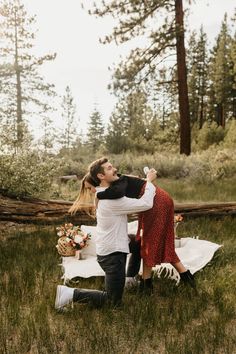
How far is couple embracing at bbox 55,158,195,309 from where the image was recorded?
442 cm

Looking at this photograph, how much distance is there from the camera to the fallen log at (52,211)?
7938 mm

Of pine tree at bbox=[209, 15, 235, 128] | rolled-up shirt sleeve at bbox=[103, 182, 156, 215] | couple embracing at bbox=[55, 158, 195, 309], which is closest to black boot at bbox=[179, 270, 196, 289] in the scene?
couple embracing at bbox=[55, 158, 195, 309]

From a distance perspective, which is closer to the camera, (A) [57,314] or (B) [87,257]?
(A) [57,314]

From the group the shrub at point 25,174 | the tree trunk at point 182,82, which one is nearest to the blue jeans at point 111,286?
the shrub at point 25,174

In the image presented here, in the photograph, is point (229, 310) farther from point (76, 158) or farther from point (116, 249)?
point (76, 158)

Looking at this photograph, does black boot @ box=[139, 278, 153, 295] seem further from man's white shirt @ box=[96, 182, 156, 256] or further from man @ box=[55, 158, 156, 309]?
man's white shirt @ box=[96, 182, 156, 256]

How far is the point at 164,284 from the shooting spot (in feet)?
17.2

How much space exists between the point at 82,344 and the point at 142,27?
14.9 metres

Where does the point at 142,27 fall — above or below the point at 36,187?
above

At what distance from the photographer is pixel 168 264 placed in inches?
224

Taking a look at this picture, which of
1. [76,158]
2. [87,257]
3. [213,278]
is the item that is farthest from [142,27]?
[213,278]

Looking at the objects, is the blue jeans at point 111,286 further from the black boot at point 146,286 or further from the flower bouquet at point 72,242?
the flower bouquet at point 72,242

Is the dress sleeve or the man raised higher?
the dress sleeve

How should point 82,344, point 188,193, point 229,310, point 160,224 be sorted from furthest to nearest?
1. point 188,193
2. point 160,224
3. point 229,310
4. point 82,344
